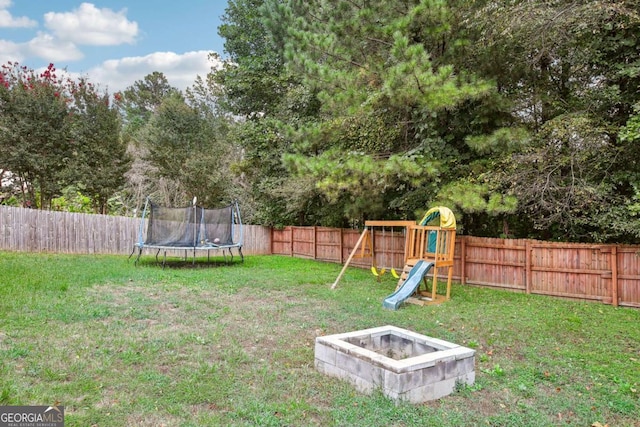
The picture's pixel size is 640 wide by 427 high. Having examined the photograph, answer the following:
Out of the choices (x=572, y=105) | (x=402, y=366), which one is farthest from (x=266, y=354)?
(x=572, y=105)

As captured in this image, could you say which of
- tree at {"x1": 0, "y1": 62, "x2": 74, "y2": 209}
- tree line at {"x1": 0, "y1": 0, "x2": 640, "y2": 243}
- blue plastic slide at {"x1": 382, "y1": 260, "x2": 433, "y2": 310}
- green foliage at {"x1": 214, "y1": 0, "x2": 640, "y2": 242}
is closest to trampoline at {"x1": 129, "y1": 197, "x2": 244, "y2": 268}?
tree line at {"x1": 0, "y1": 0, "x2": 640, "y2": 243}

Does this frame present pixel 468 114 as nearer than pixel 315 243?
Yes

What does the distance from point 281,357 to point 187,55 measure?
986 inches

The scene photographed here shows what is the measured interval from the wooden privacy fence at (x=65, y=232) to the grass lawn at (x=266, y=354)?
12.0 ft

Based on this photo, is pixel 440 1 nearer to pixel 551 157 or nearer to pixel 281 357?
pixel 551 157

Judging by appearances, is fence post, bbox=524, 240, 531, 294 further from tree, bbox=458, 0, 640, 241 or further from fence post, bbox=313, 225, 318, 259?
fence post, bbox=313, 225, 318, 259

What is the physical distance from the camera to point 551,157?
6641 millimetres

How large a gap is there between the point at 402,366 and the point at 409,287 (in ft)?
11.7

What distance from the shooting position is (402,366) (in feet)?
8.75

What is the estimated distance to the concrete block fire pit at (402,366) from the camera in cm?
269

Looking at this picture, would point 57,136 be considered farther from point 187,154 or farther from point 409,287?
point 409,287

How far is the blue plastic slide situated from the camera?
19.1 ft

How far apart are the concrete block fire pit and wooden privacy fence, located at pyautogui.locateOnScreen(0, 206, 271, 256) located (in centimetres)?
995

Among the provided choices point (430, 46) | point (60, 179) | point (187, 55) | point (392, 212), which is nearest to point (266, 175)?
point (392, 212)
